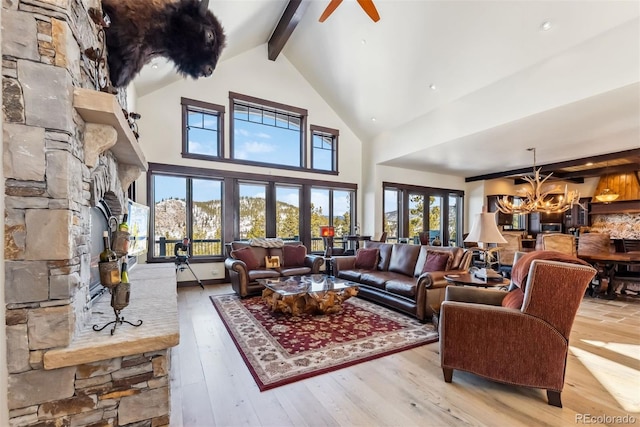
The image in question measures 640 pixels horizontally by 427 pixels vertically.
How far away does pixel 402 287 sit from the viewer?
373 centimetres

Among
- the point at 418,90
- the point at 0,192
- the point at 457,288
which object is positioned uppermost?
the point at 418,90

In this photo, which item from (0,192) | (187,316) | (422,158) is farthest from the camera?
(422,158)

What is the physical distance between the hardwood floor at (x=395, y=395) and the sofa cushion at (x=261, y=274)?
182 centimetres

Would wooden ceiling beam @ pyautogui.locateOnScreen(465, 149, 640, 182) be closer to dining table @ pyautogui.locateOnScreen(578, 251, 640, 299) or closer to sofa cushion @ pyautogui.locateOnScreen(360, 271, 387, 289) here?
dining table @ pyautogui.locateOnScreen(578, 251, 640, 299)

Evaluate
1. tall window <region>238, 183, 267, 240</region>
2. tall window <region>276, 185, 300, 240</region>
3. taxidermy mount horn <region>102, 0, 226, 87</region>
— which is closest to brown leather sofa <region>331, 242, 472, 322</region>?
tall window <region>276, 185, 300, 240</region>

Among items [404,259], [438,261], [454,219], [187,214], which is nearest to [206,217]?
[187,214]

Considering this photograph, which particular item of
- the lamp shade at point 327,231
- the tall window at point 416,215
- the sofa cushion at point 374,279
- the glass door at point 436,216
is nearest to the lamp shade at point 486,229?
the sofa cushion at point 374,279

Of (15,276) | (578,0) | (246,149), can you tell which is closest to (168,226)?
(246,149)

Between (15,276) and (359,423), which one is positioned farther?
(359,423)

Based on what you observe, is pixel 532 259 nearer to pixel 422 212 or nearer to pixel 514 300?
pixel 514 300

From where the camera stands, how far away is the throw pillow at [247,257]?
496 cm

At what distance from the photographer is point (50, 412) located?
144 cm

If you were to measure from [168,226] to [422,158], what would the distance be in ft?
20.2

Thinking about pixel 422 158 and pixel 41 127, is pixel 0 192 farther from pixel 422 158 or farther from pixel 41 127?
pixel 422 158
